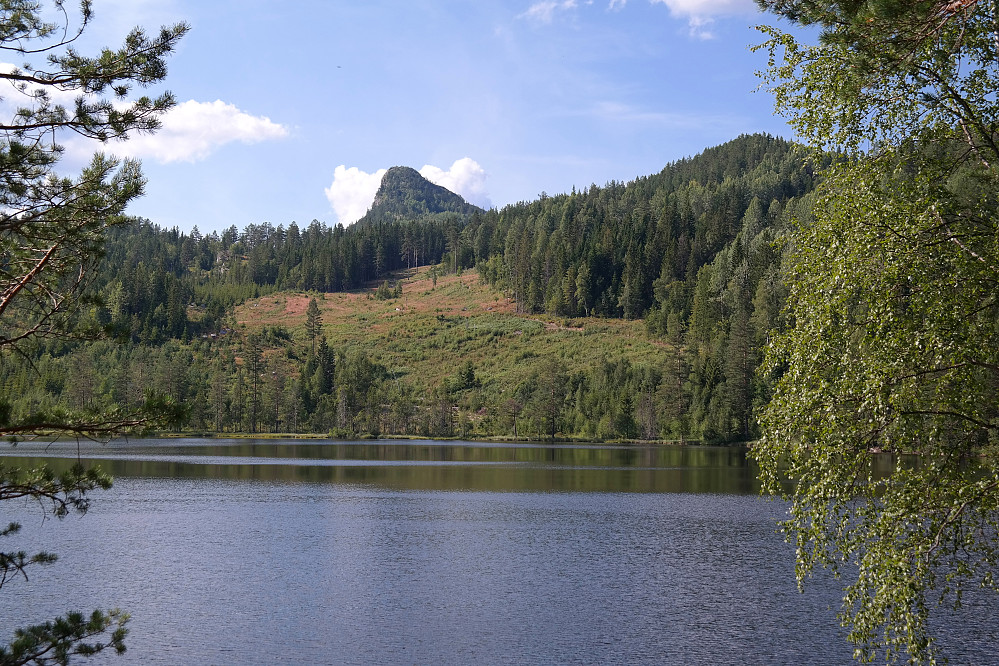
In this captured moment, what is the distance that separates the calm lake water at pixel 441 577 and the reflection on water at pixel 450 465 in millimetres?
1914

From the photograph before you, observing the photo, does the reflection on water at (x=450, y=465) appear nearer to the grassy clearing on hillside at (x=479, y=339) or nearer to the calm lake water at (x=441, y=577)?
the calm lake water at (x=441, y=577)

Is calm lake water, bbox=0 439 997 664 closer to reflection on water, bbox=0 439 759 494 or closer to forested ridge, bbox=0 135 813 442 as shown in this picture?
reflection on water, bbox=0 439 759 494

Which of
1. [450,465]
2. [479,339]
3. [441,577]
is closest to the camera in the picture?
[441,577]

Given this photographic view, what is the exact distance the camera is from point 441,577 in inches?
1227

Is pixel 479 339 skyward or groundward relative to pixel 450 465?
skyward

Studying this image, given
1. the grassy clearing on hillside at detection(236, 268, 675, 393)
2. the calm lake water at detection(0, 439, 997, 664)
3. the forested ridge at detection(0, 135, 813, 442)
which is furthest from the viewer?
the grassy clearing on hillside at detection(236, 268, 675, 393)

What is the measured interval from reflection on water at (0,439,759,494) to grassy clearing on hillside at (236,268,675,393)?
29.9 m

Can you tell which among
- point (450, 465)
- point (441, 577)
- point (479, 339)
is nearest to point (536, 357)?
point (479, 339)

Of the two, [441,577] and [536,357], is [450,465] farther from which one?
[536,357]

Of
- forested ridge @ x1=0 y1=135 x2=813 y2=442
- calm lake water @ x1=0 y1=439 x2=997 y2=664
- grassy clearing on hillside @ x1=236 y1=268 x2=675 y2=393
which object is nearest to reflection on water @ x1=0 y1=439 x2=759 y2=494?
calm lake water @ x1=0 y1=439 x2=997 y2=664

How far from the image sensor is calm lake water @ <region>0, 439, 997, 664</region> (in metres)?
22.9

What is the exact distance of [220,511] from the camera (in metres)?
47.8

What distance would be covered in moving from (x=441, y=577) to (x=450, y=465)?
4965cm

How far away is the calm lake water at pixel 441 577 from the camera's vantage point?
75.0ft
